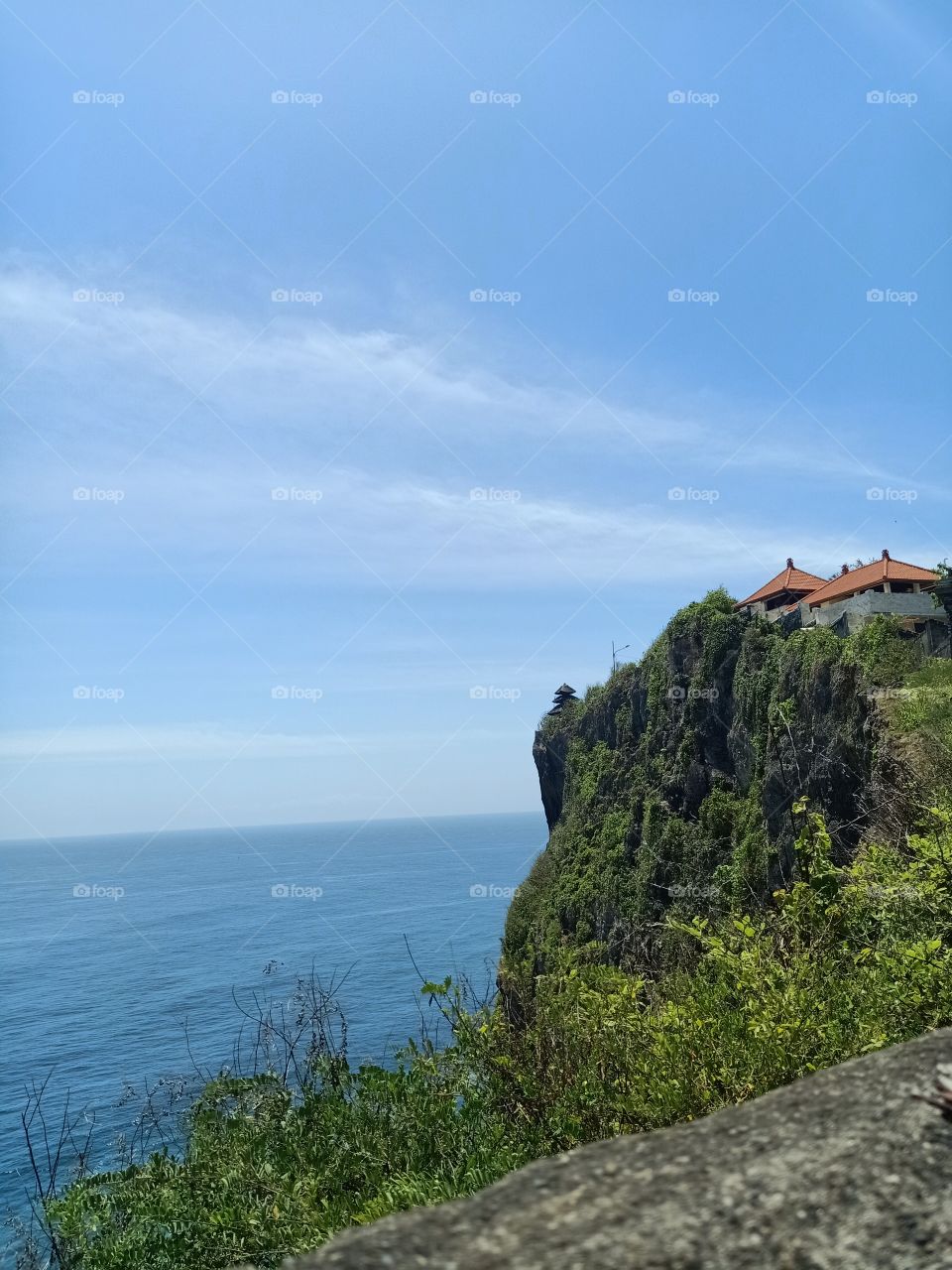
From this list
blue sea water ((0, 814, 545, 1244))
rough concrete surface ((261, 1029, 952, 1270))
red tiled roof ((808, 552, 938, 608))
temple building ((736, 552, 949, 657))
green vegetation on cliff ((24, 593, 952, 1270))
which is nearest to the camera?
rough concrete surface ((261, 1029, 952, 1270))

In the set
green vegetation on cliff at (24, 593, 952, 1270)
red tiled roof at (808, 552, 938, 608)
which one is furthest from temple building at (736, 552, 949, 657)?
green vegetation on cliff at (24, 593, 952, 1270)

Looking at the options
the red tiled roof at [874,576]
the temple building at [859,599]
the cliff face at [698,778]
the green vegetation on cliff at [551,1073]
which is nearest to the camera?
the green vegetation on cliff at [551,1073]

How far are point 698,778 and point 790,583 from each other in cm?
1328

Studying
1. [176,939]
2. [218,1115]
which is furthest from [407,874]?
[218,1115]

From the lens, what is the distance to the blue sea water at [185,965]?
45.7 meters

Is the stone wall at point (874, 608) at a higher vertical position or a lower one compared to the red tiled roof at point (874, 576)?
lower

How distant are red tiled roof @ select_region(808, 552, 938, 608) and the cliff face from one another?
16.8ft

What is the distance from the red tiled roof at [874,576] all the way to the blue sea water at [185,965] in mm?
23678

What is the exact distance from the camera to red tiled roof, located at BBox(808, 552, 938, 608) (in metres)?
38.6

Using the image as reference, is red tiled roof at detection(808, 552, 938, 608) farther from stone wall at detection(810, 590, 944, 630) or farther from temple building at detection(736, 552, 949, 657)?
stone wall at detection(810, 590, 944, 630)

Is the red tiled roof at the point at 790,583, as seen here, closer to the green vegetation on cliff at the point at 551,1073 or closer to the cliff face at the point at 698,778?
the cliff face at the point at 698,778

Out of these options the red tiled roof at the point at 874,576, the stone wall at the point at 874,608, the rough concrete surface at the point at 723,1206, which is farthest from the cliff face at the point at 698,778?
the rough concrete surface at the point at 723,1206

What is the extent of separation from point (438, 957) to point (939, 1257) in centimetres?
7078

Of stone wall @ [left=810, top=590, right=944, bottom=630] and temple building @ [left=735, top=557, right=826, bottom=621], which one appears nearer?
stone wall @ [left=810, top=590, right=944, bottom=630]
